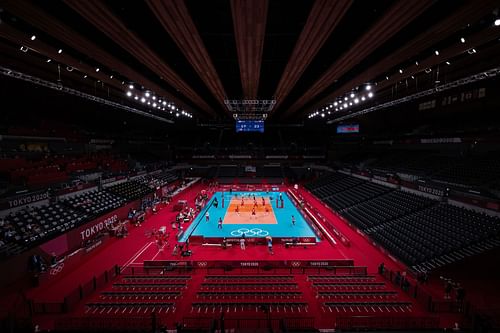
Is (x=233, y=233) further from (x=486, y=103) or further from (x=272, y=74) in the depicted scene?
(x=486, y=103)

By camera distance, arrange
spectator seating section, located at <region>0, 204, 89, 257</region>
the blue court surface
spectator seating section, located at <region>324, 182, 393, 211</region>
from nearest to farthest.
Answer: spectator seating section, located at <region>0, 204, 89, 257</region>
the blue court surface
spectator seating section, located at <region>324, 182, 393, 211</region>

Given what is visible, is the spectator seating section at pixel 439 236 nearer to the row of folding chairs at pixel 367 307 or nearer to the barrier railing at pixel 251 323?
the row of folding chairs at pixel 367 307

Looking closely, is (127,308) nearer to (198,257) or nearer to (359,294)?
(198,257)

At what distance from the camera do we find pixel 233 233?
1988 cm

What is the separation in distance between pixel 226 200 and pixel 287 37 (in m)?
25.0

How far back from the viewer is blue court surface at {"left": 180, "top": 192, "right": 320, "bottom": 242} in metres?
19.8

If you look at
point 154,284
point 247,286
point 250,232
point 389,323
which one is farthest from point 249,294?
point 250,232

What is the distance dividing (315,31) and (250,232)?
15776 mm

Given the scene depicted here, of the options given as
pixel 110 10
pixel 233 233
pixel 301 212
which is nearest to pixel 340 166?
pixel 301 212

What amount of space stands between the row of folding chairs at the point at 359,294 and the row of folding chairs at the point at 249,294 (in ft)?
4.08

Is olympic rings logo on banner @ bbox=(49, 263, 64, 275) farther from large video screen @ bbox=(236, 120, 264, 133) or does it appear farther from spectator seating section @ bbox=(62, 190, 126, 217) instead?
large video screen @ bbox=(236, 120, 264, 133)

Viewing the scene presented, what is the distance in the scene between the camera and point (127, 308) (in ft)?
32.0

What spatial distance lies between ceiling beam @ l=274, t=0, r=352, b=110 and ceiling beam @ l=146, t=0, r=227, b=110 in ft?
13.9

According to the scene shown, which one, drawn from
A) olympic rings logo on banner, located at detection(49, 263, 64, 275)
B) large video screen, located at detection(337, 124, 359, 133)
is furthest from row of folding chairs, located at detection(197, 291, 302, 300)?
large video screen, located at detection(337, 124, 359, 133)
